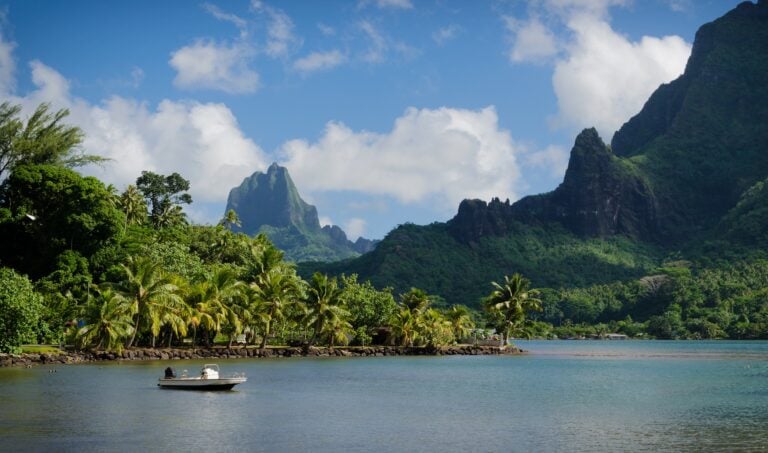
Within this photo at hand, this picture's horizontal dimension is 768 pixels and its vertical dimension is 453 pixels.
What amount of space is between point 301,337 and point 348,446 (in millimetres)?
73588

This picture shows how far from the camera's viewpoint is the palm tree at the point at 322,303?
3354 inches

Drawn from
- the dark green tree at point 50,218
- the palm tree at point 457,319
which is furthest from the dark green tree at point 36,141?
Answer: the palm tree at point 457,319

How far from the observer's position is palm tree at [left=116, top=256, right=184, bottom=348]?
69938mm

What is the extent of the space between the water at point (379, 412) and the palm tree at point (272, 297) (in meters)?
19.8

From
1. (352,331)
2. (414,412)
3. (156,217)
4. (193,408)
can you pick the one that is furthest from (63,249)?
(414,412)

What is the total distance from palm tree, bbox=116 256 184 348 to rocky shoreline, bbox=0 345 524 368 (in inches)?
117

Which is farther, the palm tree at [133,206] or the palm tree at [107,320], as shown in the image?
the palm tree at [133,206]

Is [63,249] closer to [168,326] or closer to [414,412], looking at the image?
[168,326]

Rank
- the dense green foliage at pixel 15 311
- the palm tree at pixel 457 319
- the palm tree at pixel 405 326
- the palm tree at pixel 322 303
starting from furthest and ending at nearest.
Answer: the palm tree at pixel 457 319
the palm tree at pixel 405 326
the palm tree at pixel 322 303
the dense green foliage at pixel 15 311

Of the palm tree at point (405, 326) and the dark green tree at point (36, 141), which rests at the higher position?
the dark green tree at point (36, 141)

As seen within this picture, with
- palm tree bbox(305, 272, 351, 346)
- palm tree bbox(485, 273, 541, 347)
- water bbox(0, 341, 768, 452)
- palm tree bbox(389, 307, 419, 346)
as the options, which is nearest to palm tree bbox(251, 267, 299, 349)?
palm tree bbox(305, 272, 351, 346)

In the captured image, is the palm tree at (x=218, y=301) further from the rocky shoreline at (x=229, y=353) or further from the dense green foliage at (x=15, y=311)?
the dense green foliage at (x=15, y=311)

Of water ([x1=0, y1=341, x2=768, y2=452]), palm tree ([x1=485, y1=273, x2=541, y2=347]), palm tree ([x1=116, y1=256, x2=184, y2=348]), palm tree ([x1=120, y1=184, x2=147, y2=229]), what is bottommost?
water ([x1=0, y1=341, x2=768, y2=452])

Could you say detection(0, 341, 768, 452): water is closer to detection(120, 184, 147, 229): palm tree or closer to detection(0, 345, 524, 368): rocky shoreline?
detection(0, 345, 524, 368): rocky shoreline
